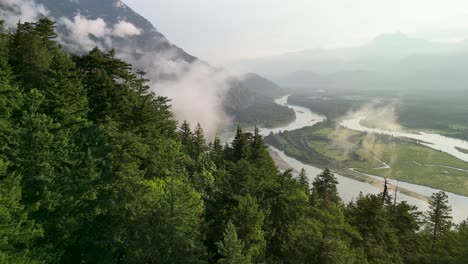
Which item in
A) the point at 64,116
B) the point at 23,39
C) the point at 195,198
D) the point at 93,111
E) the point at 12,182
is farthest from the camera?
the point at 23,39

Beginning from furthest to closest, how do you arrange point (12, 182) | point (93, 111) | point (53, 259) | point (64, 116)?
point (93, 111), point (64, 116), point (53, 259), point (12, 182)

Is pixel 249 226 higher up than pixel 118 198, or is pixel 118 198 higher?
pixel 118 198

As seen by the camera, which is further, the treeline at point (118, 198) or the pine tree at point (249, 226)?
the pine tree at point (249, 226)

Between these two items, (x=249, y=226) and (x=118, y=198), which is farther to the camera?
(x=249, y=226)

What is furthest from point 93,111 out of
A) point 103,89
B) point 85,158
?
point 85,158

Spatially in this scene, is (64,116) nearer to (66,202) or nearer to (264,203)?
(66,202)

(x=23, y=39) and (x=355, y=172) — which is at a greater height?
(x=23, y=39)

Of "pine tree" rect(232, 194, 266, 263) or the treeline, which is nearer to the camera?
the treeline

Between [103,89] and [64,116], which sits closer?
[64,116]
